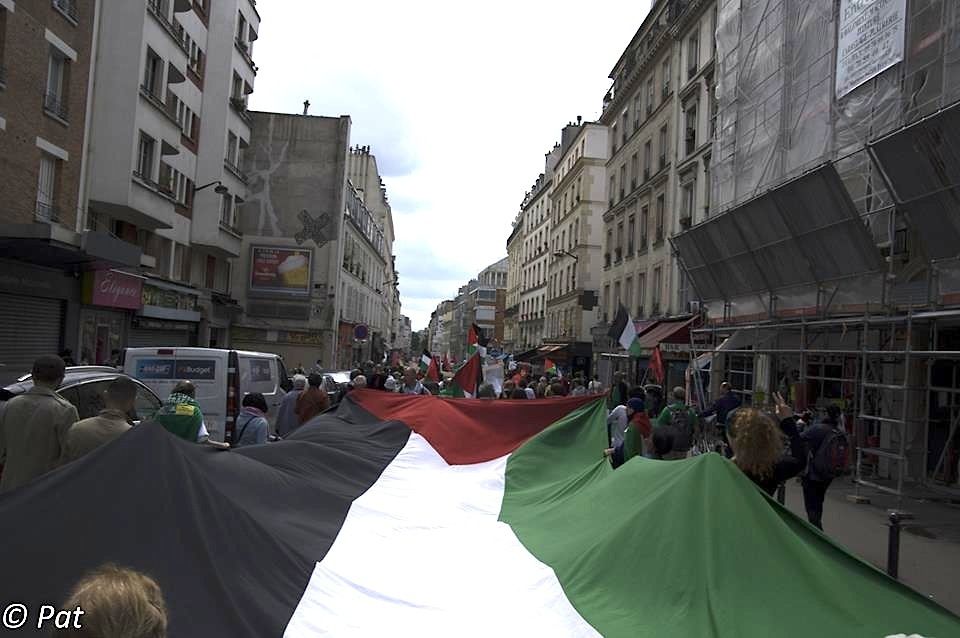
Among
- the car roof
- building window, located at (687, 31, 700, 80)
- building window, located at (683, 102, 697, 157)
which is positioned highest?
building window, located at (687, 31, 700, 80)

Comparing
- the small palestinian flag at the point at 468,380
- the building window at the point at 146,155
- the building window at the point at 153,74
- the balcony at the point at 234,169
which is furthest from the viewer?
the balcony at the point at 234,169

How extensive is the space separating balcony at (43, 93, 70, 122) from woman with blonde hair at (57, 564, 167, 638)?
20658mm

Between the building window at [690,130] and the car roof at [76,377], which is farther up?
the building window at [690,130]

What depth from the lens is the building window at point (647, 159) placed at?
1384 inches

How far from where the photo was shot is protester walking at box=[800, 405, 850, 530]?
920cm

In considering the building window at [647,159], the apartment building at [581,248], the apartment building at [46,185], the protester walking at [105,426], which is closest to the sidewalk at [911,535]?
Answer: the protester walking at [105,426]

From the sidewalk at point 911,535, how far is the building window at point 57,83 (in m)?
19.0

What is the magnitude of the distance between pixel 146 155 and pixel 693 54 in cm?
1989

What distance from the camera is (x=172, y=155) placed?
2812 centimetres

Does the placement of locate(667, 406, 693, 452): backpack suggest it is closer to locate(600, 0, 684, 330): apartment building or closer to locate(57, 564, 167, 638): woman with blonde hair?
locate(57, 564, 167, 638): woman with blonde hair

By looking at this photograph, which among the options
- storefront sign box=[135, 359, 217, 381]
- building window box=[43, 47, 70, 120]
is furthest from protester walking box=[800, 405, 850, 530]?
building window box=[43, 47, 70, 120]

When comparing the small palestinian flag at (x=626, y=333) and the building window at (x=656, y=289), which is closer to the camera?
the small palestinian flag at (x=626, y=333)

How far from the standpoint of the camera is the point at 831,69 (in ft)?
51.2

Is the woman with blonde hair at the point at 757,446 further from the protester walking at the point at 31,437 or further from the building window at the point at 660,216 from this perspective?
the building window at the point at 660,216
